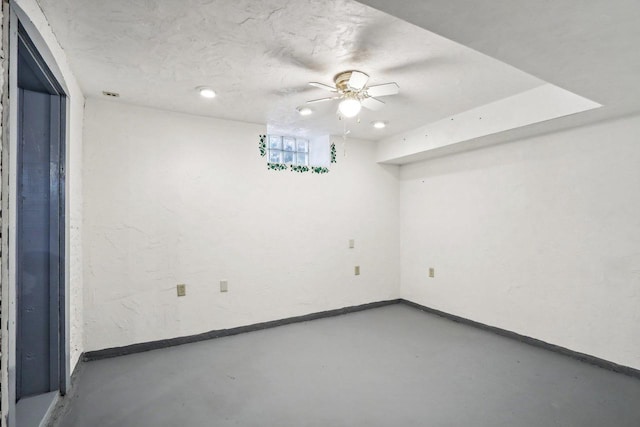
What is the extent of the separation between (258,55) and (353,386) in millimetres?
2371

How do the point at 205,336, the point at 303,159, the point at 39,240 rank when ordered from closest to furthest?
1. the point at 39,240
2. the point at 205,336
3. the point at 303,159

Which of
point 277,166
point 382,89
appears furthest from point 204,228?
point 382,89

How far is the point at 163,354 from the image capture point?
283cm

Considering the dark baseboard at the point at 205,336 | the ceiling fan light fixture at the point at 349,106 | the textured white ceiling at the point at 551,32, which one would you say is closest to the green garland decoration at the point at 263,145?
the ceiling fan light fixture at the point at 349,106

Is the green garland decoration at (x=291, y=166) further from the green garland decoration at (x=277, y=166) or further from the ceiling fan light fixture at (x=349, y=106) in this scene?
the ceiling fan light fixture at (x=349, y=106)

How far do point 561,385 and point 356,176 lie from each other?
2.86 m

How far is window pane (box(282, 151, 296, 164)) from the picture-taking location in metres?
3.83

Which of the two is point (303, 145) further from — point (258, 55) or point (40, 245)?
point (40, 245)

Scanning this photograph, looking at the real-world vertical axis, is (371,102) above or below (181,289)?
above

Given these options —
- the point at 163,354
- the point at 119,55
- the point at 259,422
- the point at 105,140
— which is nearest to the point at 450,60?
the point at 119,55

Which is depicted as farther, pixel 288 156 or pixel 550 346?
pixel 288 156

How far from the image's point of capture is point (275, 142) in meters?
3.79

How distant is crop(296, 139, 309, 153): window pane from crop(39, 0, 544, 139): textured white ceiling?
3.38 ft

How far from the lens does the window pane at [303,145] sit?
4.03m
